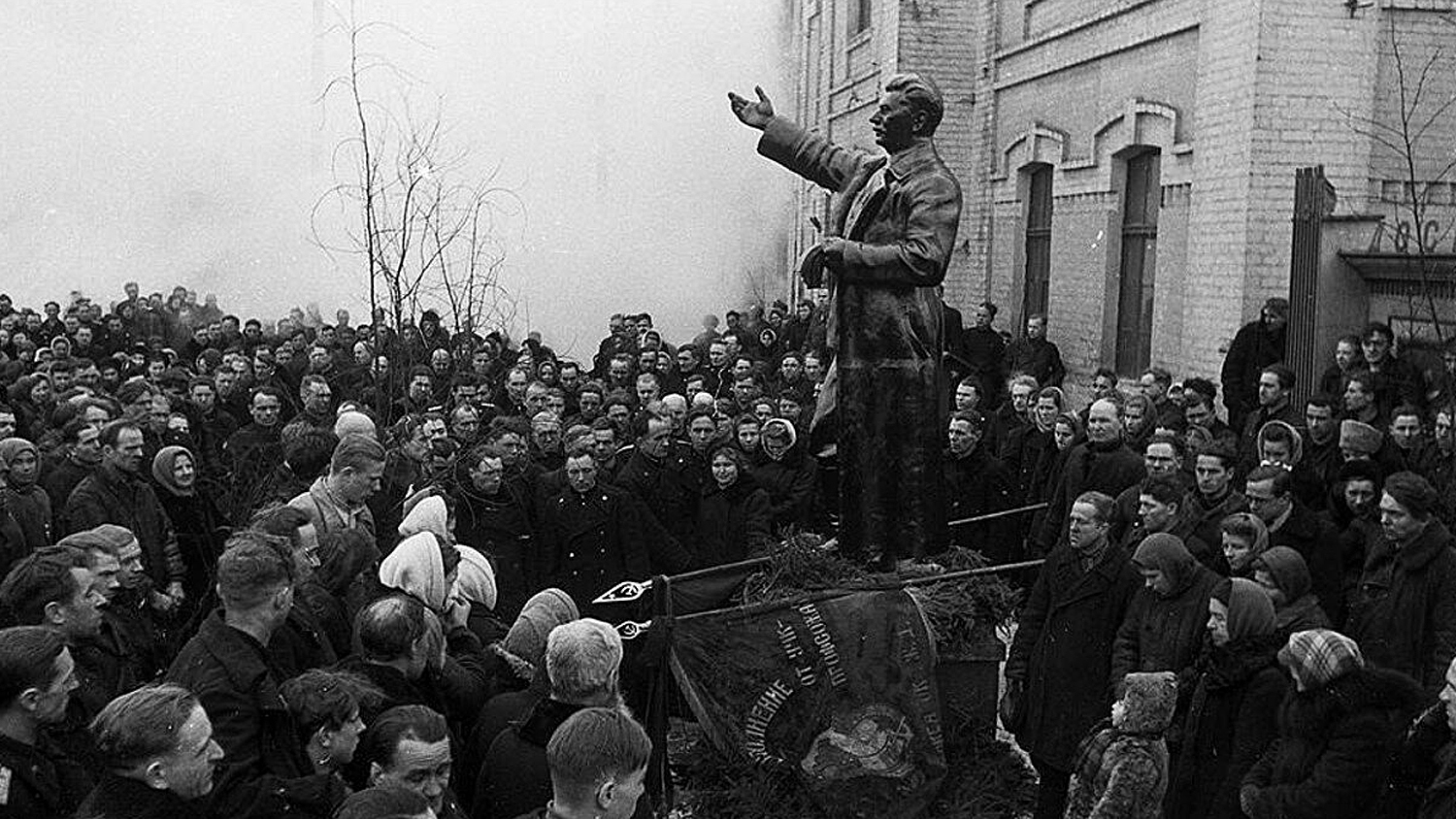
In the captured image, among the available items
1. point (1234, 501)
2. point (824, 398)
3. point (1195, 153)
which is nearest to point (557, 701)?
point (824, 398)

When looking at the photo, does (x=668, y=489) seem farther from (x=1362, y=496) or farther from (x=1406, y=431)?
(x=1406, y=431)

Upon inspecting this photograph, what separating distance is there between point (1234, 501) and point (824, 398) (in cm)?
201

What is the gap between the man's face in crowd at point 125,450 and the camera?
7.00 metres

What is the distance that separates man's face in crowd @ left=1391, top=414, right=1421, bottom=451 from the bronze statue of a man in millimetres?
2709

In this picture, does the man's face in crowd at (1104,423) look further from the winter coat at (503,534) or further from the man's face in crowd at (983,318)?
the man's face in crowd at (983,318)

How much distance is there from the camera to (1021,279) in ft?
58.7

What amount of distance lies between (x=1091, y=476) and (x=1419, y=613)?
9.51 ft

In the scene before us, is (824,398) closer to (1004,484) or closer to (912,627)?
(912,627)

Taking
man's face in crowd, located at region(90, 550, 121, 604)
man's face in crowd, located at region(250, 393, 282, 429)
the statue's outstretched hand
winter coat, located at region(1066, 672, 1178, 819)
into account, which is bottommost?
winter coat, located at region(1066, 672, 1178, 819)

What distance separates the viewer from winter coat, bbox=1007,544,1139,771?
593cm

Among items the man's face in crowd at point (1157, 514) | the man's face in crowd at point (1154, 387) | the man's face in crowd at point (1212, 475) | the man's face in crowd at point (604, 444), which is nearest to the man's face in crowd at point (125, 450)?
the man's face in crowd at point (604, 444)

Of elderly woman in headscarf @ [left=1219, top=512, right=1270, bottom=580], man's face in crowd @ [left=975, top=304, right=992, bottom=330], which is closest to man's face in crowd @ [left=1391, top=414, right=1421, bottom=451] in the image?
elderly woman in headscarf @ [left=1219, top=512, right=1270, bottom=580]

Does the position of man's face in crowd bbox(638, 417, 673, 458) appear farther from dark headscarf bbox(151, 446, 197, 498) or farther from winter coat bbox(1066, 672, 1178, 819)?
winter coat bbox(1066, 672, 1178, 819)

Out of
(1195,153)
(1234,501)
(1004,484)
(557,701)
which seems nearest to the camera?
(557,701)
